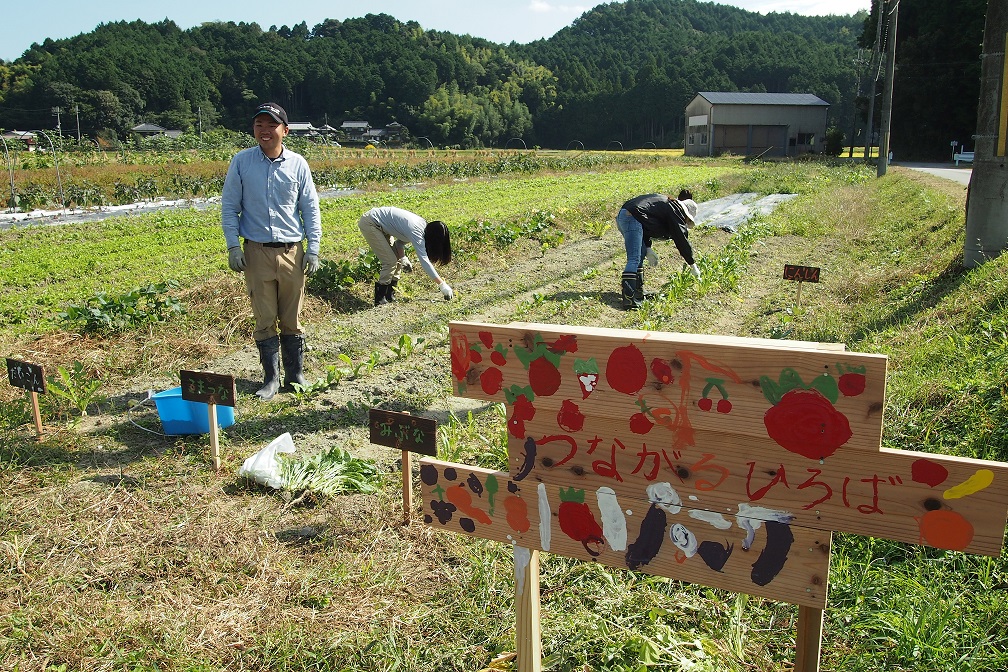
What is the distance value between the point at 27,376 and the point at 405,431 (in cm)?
258

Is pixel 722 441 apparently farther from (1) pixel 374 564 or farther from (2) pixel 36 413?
(2) pixel 36 413

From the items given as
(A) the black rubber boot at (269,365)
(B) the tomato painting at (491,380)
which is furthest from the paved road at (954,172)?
(B) the tomato painting at (491,380)

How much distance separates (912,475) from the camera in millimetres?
1514

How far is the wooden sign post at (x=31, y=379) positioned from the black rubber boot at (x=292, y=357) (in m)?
1.55

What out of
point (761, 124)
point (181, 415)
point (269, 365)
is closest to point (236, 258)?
point (269, 365)

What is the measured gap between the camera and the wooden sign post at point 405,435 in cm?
330

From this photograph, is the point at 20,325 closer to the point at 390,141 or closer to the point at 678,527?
the point at 678,527

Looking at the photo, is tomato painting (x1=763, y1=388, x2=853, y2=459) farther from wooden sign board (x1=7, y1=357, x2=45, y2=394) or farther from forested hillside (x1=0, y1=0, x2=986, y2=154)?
Result: forested hillside (x1=0, y1=0, x2=986, y2=154)

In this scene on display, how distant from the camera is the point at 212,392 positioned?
12.9 feet

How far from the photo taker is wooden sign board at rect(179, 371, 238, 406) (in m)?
3.88

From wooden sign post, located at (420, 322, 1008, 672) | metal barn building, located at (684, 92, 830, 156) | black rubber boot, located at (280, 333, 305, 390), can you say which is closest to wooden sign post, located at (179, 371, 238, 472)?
black rubber boot, located at (280, 333, 305, 390)

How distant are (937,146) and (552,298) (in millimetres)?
38766

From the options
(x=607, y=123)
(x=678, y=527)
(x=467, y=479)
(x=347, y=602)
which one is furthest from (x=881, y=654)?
(x=607, y=123)

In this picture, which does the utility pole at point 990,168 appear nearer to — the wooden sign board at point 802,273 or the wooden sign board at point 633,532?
the wooden sign board at point 802,273
